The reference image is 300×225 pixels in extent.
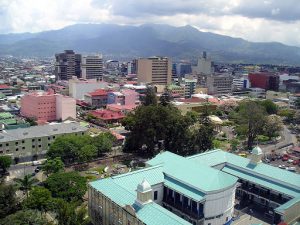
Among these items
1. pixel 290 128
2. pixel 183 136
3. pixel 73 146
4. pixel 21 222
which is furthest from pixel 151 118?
pixel 290 128

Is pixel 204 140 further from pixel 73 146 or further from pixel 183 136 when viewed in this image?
pixel 73 146

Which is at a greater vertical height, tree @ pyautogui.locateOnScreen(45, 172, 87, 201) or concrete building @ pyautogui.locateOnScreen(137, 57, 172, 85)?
concrete building @ pyautogui.locateOnScreen(137, 57, 172, 85)

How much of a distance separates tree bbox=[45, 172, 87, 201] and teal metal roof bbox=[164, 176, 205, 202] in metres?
9.58

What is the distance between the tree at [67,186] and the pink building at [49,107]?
4292 cm

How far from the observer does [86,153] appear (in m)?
50.0

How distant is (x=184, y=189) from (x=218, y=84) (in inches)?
3843

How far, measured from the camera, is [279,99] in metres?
112

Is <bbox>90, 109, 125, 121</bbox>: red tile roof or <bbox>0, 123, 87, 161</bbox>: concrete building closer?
<bbox>0, 123, 87, 161</bbox>: concrete building

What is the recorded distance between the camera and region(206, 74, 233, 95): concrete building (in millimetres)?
126688

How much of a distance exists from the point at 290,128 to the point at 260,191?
1871 inches

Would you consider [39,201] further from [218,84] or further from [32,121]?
[218,84]

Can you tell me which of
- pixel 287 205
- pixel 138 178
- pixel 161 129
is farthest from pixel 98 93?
pixel 287 205

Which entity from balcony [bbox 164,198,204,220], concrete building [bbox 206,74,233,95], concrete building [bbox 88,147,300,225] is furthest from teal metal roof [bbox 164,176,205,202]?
concrete building [bbox 206,74,233,95]

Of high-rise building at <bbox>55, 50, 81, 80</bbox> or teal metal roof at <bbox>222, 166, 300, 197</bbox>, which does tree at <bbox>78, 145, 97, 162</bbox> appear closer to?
teal metal roof at <bbox>222, 166, 300, 197</bbox>
